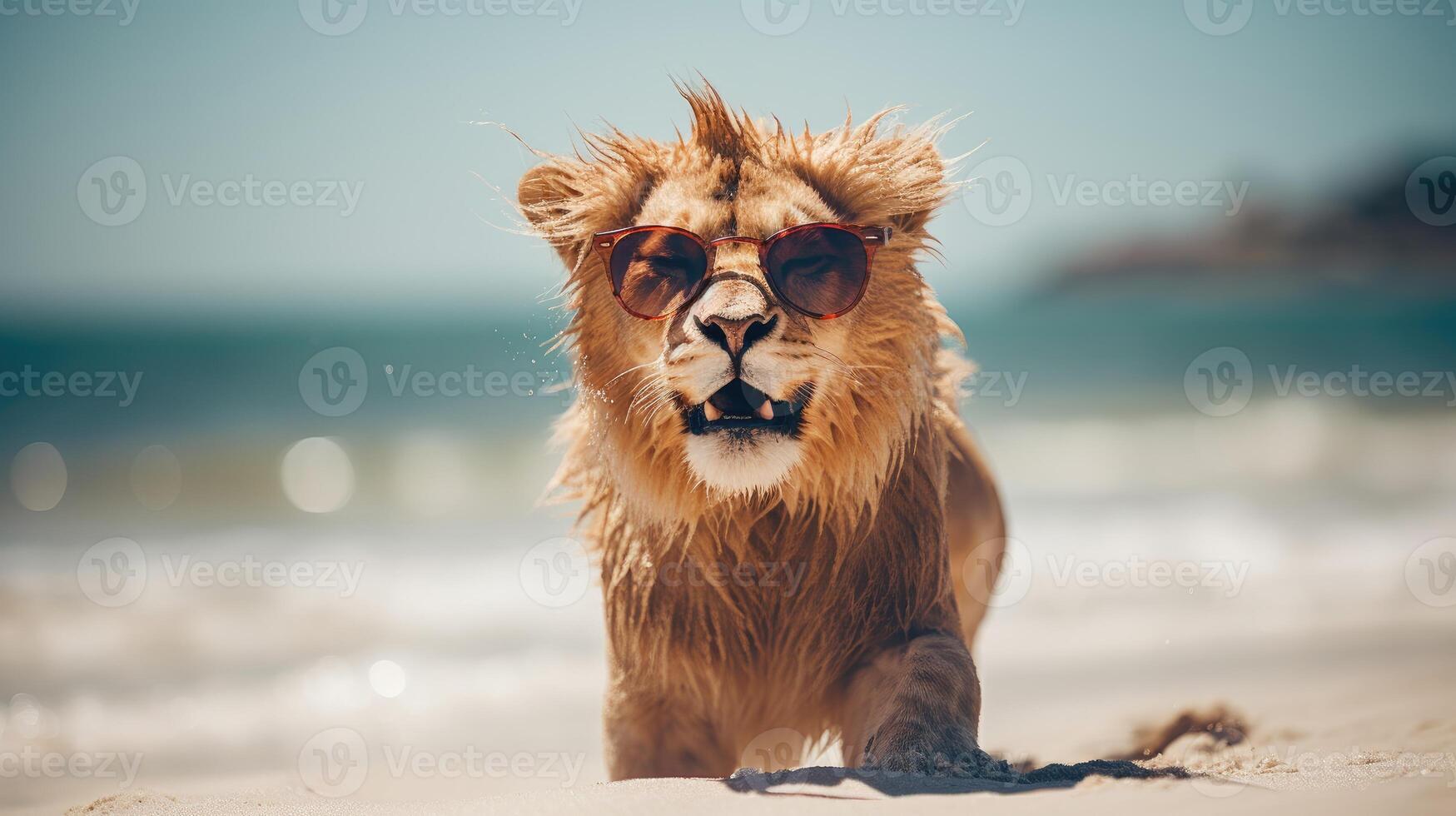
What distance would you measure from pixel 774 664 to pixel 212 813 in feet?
5.54

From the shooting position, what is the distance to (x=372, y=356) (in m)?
20.1

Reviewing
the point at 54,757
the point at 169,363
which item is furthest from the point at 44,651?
the point at 169,363
